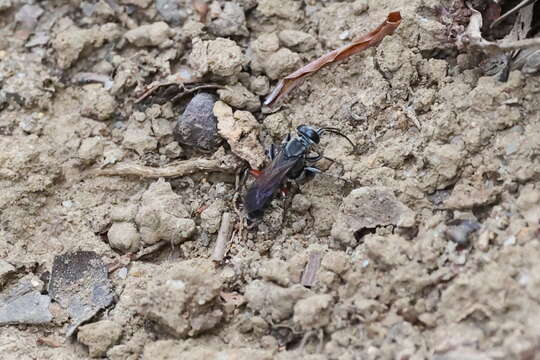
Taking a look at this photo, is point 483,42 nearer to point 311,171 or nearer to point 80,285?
point 311,171

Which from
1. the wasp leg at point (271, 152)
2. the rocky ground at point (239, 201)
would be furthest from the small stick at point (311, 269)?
the wasp leg at point (271, 152)

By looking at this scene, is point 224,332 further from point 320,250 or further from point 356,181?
point 356,181

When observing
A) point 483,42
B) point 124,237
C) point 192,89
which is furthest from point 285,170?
point 483,42

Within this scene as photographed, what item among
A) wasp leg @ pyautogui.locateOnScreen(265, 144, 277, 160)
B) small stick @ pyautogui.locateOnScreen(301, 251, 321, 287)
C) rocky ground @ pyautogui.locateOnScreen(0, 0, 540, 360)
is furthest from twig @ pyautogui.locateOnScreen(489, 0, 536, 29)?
small stick @ pyautogui.locateOnScreen(301, 251, 321, 287)

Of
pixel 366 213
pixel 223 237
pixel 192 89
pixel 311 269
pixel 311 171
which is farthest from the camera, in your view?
pixel 192 89

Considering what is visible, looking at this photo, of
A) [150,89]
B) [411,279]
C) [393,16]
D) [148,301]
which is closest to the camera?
[411,279]

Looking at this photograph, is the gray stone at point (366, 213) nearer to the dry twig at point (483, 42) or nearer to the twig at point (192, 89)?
the dry twig at point (483, 42)

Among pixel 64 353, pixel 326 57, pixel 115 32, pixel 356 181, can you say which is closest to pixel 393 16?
pixel 326 57
